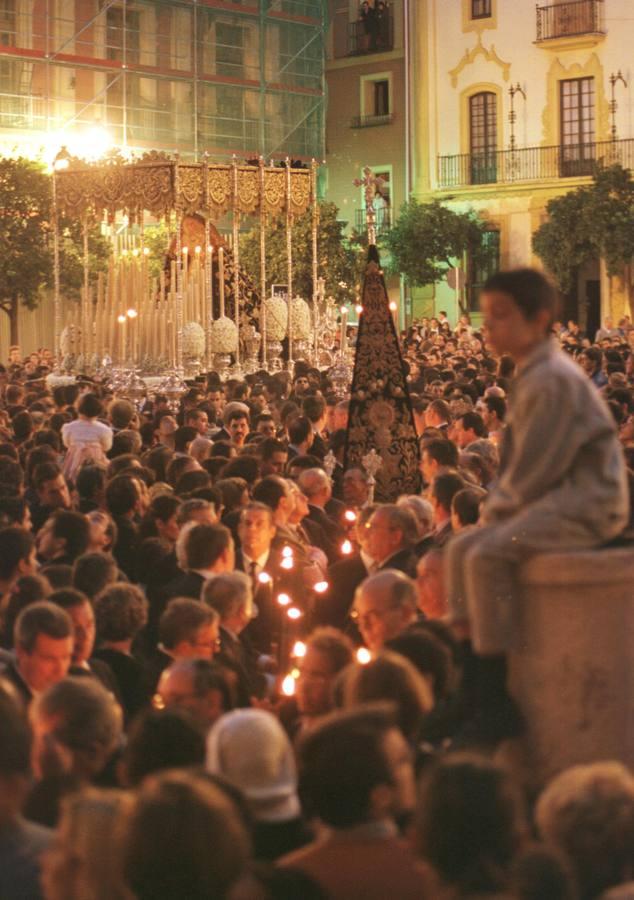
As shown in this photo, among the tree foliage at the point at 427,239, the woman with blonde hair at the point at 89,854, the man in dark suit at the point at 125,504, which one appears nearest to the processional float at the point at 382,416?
the man in dark suit at the point at 125,504

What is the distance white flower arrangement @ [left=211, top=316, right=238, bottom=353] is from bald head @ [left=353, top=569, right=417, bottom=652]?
16.9 metres

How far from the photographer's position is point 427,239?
149 ft

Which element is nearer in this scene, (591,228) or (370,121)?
(591,228)

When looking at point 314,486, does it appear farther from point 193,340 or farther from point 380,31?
point 380,31

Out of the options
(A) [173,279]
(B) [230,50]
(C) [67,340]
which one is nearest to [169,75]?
(B) [230,50]

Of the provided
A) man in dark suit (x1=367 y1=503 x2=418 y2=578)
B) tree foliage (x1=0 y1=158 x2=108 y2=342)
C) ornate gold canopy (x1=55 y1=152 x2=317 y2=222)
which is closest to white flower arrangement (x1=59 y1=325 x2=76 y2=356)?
ornate gold canopy (x1=55 y1=152 x2=317 y2=222)

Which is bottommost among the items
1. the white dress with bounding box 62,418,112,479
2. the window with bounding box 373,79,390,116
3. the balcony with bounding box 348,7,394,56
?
the white dress with bounding box 62,418,112,479

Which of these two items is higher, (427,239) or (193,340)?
(427,239)

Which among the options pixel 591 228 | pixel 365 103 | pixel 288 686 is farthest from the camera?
pixel 365 103

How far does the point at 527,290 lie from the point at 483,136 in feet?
144

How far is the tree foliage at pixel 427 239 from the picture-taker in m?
45.4

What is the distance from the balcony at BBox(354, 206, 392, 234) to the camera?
49.1 meters

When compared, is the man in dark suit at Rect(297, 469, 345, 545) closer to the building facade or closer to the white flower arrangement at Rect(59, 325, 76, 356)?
the white flower arrangement at Rect(59, 325, 76, 356)

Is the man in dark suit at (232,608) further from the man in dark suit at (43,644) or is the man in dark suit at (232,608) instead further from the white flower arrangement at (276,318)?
the white flower arrangement at (276,318)
